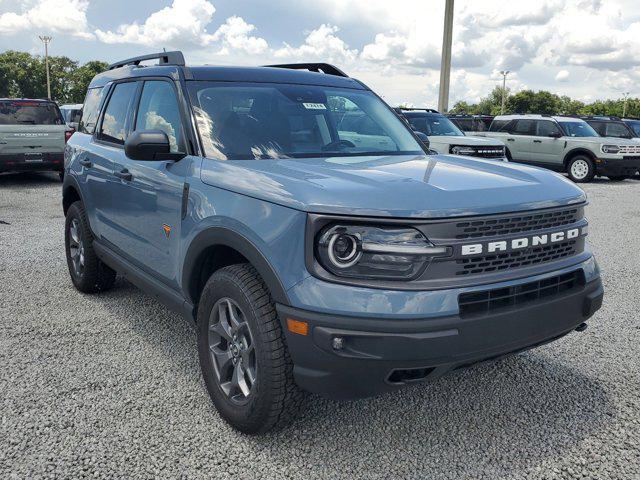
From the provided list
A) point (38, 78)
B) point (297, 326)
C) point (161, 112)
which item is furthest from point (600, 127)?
point (38, 78)

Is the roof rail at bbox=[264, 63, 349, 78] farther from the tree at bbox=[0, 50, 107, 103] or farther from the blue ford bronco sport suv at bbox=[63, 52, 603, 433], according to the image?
the tree at bbox=[0, 50, 107, 103]

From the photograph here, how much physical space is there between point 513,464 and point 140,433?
1806 millimetres

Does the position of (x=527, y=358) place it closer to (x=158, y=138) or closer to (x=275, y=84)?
(x=275, y=84)

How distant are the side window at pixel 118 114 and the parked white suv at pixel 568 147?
14867 millimetres

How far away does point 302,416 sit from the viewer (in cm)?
324

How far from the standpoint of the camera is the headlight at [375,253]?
8.25ft

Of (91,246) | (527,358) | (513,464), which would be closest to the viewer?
(513,464)

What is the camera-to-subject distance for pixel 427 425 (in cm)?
317

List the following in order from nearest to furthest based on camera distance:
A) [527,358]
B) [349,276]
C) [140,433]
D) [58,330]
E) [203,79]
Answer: [349,276] < [140,433] < [203,79] < [527,358] < [58,330]

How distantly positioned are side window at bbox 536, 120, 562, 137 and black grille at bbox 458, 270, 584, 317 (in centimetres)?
1558

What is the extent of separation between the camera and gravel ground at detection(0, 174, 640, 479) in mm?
2805

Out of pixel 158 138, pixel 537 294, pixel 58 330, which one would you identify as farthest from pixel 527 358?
pixel 58 330

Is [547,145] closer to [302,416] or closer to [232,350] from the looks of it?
[302,416]

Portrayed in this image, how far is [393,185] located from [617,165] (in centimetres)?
1595
